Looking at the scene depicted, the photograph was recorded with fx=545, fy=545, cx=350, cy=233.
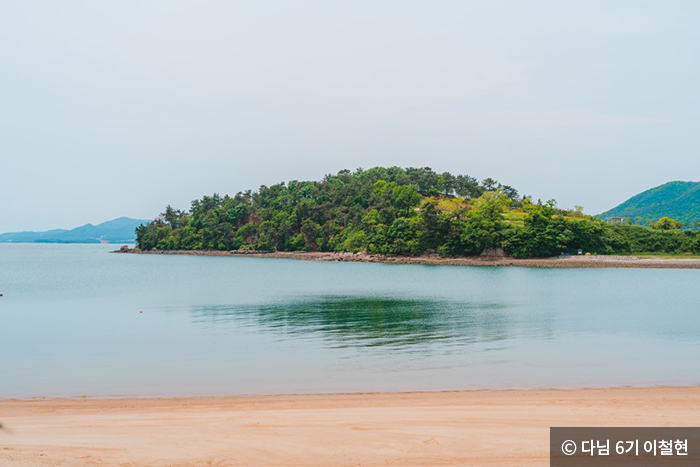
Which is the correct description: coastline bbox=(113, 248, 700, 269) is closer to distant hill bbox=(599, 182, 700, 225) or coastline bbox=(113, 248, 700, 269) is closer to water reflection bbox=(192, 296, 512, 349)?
water reflection bbox=(192, 296, 512, 349)

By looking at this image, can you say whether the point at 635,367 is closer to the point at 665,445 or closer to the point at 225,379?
the point at 665,445

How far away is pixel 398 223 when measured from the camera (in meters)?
93.5

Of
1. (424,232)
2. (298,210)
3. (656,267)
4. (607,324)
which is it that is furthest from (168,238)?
(607,324)

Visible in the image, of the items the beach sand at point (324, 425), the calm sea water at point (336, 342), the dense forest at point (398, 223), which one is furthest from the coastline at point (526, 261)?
the beach sand at point (324, 425)

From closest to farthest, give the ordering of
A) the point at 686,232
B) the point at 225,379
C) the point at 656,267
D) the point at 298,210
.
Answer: the point at 225,379
the point at 656,267
the point at 686,232
the point at 298,210

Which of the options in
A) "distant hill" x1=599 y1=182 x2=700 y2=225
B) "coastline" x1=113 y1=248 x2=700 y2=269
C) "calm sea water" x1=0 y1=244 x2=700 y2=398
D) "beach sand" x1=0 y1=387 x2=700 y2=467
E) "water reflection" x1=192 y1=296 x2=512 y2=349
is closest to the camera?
"beach sand" x1=0 y1=387 x2=700 y2=467

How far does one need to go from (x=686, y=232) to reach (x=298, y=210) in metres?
71.0

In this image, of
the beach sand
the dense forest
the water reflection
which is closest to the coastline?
the dense forest

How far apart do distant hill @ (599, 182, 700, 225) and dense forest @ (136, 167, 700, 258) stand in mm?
69119

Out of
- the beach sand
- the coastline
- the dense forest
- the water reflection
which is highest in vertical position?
the dense forest

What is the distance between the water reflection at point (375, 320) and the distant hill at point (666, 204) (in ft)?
453

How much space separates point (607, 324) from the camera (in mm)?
23719

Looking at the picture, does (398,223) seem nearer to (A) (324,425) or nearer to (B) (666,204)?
(A) (324,425)

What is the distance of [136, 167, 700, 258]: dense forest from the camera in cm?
8394
